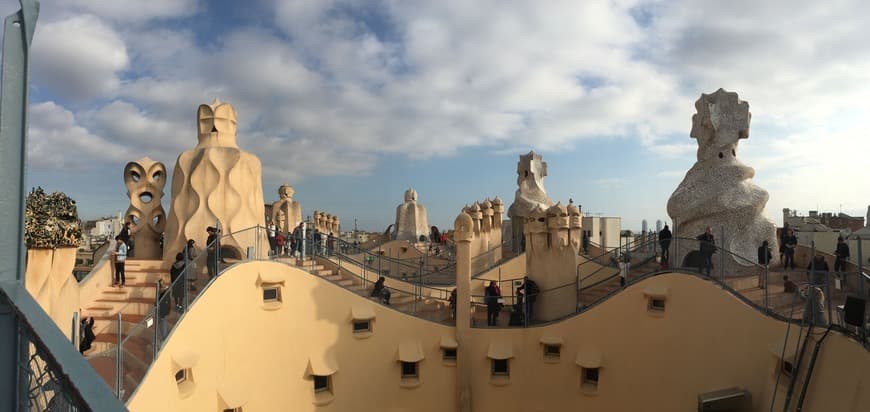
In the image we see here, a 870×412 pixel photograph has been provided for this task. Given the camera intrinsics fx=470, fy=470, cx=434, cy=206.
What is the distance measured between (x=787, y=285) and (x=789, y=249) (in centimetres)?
408

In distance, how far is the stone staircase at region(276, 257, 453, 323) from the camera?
12156 millimetres

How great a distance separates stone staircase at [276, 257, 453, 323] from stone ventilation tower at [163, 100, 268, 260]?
1474 mm

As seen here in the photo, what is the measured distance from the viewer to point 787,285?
26.7 feet

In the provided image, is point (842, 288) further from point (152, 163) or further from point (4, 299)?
point (152, 163)

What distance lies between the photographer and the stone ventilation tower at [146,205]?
1221 centimetres

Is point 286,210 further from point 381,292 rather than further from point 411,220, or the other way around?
point 381,292

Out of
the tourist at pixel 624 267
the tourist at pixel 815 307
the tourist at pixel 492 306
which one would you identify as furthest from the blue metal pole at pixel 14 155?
the tourist at pixel 624 267

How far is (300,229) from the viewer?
13266 mm

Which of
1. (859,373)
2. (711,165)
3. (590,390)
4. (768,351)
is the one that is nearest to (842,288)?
(859,373)

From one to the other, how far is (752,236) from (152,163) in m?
15.8

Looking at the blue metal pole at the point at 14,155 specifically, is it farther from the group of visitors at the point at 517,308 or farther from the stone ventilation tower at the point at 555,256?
the stone ventilation tower at the point at 555,256

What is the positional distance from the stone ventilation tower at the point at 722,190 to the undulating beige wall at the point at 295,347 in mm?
7309

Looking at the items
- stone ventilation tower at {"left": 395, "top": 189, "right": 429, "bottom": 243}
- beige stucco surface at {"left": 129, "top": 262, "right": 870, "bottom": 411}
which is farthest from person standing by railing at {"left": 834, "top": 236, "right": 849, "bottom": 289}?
stone ventilation tower at {"left": 395, "top": 189, "right": 429, "bottom": 243}

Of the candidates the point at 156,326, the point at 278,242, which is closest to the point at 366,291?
the point at 278,242
